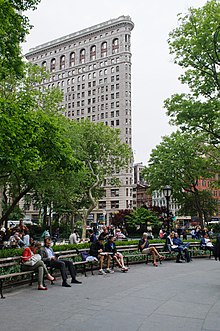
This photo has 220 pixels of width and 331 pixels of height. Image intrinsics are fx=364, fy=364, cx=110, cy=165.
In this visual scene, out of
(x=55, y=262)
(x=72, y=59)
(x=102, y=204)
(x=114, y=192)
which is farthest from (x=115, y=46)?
(x=55, y=262)

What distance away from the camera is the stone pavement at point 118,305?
6.33 meters

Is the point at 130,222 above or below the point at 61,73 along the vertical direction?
below

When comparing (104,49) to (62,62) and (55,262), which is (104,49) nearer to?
(62,62)

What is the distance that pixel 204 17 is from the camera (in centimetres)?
2281

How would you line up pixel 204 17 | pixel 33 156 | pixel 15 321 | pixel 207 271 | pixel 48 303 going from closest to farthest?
pixel 15 321
pixel 48 303
pixel 207 271
pixel 33 156
pixel 204 17

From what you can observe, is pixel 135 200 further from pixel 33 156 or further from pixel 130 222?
pixel 33 156

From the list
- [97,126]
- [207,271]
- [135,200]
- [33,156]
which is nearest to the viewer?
[207,271]

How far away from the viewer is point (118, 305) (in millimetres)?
7879

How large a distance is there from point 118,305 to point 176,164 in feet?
96.1

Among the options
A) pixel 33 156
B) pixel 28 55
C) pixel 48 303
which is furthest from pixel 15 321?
pixel 28 55

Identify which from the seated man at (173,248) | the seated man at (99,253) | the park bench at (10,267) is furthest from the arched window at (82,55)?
the park bench at (10,267)

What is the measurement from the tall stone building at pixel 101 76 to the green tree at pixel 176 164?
51.9 metres

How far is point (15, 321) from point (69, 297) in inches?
96.1

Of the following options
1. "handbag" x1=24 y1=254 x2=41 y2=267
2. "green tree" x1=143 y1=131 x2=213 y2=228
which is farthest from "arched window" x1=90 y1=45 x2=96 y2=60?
"handbag" x1=24 y1=254 x2=41 y2=267
